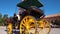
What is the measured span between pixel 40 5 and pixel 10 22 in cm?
225

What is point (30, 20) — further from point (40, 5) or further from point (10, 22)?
point (10, 22)

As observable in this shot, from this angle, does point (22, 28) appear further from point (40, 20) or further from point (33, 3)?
point (33, 3)

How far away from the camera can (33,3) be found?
7.97 m

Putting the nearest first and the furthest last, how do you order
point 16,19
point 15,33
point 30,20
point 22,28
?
1. point 30,20
2. point 22,28
3. point 16,19
4. point 15,33

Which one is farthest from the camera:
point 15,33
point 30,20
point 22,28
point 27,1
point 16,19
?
Answer: point 15,33

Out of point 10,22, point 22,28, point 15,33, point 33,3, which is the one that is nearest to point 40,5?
point 33,3

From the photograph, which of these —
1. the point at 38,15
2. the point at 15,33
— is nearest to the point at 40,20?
the point at 38,15

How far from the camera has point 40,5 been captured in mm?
8195

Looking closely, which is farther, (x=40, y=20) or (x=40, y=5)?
(x=40, y=5)

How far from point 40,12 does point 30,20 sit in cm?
87

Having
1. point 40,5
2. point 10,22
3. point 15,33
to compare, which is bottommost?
point 15,33

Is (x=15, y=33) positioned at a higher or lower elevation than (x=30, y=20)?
lower

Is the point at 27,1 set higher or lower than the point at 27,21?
higher

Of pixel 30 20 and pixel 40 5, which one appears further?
pixel 40 5
